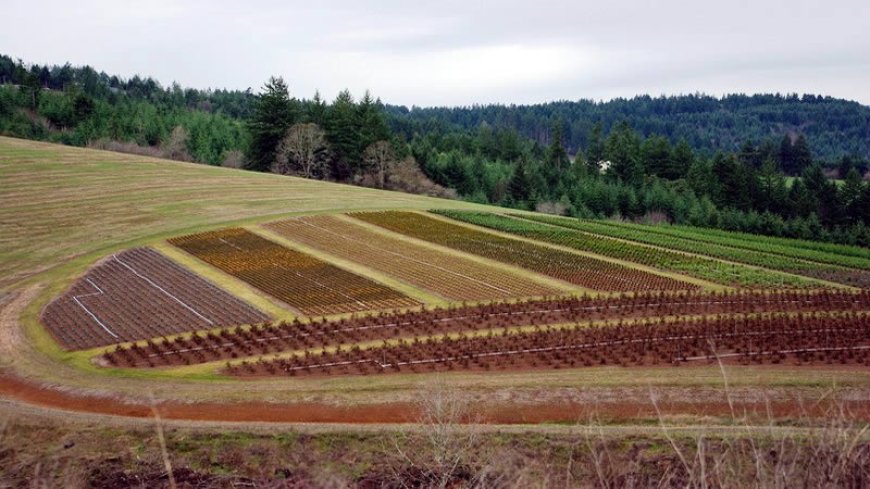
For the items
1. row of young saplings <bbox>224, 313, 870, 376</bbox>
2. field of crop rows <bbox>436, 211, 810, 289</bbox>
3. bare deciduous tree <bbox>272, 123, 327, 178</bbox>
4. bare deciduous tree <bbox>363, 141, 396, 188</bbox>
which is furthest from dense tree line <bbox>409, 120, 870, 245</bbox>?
row of young saplings <bbox>224, 313, 870, 376</bbox>

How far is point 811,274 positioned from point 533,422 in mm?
31809

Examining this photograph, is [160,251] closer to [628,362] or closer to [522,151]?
[628,362]

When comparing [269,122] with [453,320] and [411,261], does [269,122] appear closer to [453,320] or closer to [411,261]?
[411,261]

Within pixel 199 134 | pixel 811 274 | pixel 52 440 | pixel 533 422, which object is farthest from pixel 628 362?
pixel 199 134

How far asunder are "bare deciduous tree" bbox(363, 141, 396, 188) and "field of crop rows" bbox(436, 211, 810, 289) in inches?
1190

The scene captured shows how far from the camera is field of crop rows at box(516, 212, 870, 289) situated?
4784cm

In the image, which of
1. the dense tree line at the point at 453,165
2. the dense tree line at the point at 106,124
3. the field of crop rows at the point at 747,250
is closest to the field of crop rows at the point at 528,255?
the field of crop rows at the point at 747,250

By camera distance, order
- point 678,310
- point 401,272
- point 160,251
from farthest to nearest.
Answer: point 160,251
point 401,272
point 678,310

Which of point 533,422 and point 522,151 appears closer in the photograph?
point 533,422

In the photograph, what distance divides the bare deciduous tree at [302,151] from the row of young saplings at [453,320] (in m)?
59.6

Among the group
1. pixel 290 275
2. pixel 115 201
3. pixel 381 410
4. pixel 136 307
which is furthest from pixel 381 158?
pixel 381 410

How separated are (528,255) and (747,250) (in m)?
19.5

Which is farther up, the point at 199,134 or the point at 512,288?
the point at 199,134

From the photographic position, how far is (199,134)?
356 feet
